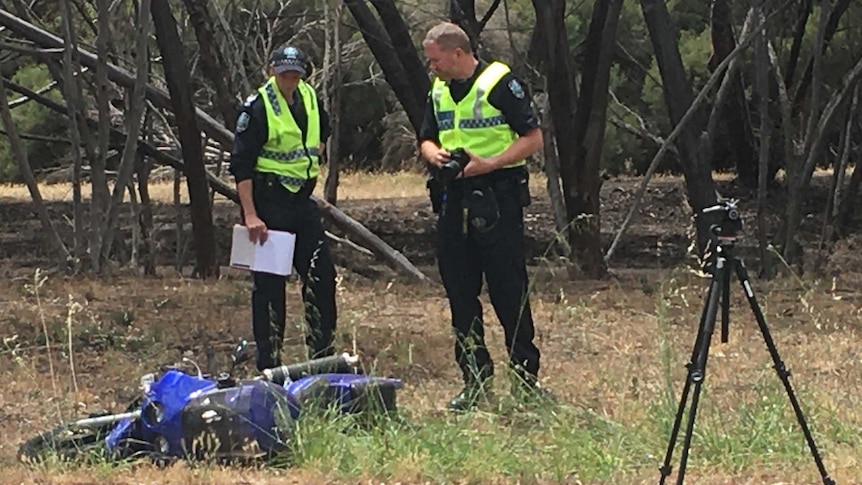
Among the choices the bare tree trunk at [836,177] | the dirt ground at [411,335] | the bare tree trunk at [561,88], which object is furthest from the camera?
the bare tree trunk at [836,177]

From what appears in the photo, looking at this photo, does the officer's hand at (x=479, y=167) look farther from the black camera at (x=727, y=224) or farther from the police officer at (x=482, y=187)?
the black camera at (x=727, y=224)

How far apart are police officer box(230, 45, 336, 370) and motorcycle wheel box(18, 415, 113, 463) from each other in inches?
56.3

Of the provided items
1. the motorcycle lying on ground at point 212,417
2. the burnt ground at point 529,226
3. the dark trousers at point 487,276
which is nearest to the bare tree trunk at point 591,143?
the burnt ground at point 529,226

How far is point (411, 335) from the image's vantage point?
355 inches

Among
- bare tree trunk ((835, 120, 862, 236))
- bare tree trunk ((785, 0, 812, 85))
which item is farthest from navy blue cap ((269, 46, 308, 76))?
bare tree trunk ((785, 0, 812, 85))

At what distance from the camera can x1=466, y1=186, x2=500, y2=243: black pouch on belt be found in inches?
254

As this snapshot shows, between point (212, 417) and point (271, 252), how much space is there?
1.79 meters

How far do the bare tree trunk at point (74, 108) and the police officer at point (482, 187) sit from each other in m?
Answer: 5.97

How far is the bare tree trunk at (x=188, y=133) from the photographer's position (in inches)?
493

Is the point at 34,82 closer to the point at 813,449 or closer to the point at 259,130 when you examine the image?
the point at 259,130

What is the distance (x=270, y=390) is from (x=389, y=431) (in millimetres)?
505

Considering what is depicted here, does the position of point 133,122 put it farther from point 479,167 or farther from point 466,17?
point 479,167

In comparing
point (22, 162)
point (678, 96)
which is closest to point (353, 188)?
point (22, 162)

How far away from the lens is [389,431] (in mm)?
5719
